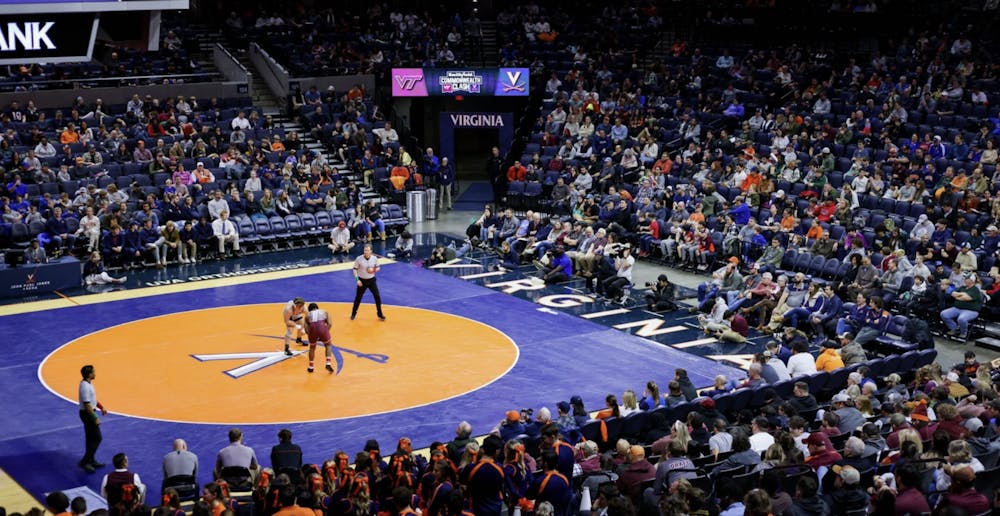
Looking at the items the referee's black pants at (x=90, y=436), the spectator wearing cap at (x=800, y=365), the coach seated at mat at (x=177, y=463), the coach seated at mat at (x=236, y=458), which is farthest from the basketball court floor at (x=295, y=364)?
the spectator wearing cap at (x=800, y=365)

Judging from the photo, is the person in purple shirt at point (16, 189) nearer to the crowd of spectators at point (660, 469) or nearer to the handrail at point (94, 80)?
the handrail at point (94, 80)

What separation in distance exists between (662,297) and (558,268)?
283 cm

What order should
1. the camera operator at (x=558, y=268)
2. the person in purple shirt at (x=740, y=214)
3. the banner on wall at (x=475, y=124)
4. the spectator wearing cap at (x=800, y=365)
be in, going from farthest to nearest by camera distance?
1. the banner on wall at (x=475, y=124)
2. the person in purple shirt at (x=740, y=214)
3. the camera operator at (x=558, y=268)
4. the spectator wearing cap at (x=800, y=365)

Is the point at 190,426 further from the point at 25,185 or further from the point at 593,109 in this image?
the point at 593,109

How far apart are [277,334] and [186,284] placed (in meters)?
4.66

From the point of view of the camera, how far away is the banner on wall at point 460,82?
113ft

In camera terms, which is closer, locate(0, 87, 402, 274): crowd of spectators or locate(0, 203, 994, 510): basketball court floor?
locate(0, 203, 994, 510): basketball court floor

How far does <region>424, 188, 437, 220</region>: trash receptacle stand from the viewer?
3152 cm

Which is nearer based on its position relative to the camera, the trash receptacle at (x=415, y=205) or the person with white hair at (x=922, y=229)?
the person with white hair at (x=922, y=229)

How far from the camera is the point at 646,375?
62.1 feet

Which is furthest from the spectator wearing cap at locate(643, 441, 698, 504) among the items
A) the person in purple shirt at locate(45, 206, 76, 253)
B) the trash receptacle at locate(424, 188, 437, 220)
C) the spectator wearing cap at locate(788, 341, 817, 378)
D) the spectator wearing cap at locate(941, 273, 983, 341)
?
the trash receptacle at locate(424, 188, 437, 220)

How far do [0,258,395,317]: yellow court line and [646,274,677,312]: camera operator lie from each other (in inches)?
267

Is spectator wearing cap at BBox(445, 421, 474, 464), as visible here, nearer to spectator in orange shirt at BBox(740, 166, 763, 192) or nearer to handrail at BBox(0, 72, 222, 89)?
spectator in orange shirt at BBox(740, 166, 763, 192)

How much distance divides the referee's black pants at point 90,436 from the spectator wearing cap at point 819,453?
27.2 feet
